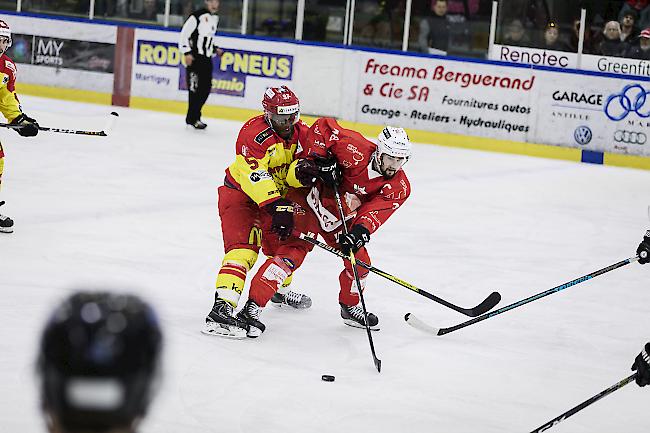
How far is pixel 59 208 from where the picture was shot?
18.5 feet

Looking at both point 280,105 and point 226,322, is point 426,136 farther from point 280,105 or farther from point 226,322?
point 226,322

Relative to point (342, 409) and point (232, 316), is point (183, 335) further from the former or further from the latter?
point (342, 409)

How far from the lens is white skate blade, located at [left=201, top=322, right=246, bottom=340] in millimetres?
3568

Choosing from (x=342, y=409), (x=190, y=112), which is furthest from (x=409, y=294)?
(x=190, y=112)

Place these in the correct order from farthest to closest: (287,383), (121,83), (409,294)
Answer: (121,83) < (409,294) < (287,383)

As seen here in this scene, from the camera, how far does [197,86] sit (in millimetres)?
9211

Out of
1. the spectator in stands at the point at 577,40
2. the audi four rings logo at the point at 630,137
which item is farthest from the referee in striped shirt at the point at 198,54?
the audi four rings logo at the point at 630,137

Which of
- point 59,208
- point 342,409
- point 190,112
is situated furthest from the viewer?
point 190,112

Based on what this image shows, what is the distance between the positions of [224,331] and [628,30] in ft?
22.3

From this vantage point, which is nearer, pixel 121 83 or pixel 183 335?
pixel 183 335

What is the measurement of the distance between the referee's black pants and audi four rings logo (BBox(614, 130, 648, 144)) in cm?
368

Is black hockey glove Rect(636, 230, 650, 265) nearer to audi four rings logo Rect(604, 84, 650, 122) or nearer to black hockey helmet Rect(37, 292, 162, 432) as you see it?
black hockey helmet Rect(37, 292, 162, 432)

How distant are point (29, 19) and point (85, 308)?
10993 millimetres

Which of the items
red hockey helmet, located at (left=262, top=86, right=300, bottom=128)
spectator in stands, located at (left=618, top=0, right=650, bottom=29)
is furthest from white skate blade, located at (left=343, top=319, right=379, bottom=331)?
spectator in stands, located at (left=618, top=0, right=650, bottom=29)
